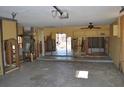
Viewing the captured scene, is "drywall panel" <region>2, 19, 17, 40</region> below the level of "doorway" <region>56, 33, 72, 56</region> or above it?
above

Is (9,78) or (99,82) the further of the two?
(9,78)

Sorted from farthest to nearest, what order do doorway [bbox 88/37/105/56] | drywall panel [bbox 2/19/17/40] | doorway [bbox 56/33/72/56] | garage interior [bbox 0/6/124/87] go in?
doorway [bbox 56/33/72/56], doorway [bbox 88/37/105/56], drywall panel [bbox 2/19/17/40], garage interior [bbox 0/6/124/87]

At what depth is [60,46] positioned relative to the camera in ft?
54.2

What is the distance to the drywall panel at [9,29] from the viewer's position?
738 centimetres

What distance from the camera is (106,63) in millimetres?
10383

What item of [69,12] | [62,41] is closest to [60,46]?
[62,41]

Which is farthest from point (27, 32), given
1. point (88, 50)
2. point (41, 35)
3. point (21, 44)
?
point (88, 50)

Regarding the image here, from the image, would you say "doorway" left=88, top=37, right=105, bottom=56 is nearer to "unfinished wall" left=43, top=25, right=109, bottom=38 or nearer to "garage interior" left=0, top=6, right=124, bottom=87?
"garage interior" left=0, top=6, right=124, bottom=87

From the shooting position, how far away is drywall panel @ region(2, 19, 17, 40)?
24.2 ft

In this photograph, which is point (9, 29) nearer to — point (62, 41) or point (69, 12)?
point (69, 12)

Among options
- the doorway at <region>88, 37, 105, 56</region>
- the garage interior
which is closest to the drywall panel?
the garage interior

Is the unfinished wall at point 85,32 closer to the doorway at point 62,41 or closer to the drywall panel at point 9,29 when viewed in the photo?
the doorway at point 62,41

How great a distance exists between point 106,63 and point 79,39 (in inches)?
173
